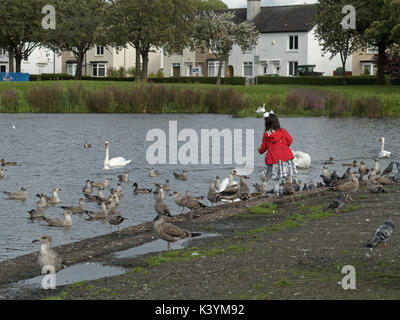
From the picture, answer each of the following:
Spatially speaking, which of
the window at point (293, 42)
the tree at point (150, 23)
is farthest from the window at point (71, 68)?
the window at point (293, 42)

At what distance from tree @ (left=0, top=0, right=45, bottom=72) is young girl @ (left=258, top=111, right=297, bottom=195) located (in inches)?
2984

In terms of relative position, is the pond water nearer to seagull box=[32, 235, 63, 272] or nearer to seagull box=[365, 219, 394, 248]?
seagull box=[32, 235, 63, 272]

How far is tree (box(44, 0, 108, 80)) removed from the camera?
9350 cm

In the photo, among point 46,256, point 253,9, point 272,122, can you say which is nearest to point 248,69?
point 253,9

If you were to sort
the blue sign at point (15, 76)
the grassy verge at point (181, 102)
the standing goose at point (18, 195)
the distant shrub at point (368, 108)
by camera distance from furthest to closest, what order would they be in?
the blue sign at point (15, 76)
the grassy verge at point (181, 102)
the distant shrub at point (368, 108)
the standing goose at point (18, 195)

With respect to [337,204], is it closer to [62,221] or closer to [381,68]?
[62,221]

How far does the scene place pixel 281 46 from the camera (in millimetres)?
97938

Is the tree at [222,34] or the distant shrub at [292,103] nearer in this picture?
the distant shrub at [292,103]

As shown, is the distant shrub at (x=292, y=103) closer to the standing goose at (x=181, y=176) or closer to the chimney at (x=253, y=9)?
the standing goose at (x=181, y=176)

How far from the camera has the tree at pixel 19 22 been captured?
9050cm

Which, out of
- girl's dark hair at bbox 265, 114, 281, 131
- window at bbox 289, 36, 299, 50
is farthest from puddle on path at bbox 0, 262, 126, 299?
window at bbox 289, 36, 299, 50

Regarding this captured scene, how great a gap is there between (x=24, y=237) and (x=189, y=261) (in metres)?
5.17

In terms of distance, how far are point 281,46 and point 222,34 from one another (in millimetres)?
7631

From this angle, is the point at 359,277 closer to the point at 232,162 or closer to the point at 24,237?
the point at 24,237
